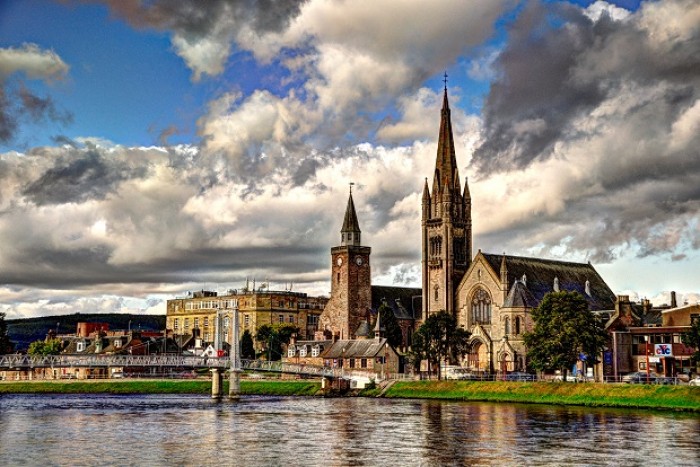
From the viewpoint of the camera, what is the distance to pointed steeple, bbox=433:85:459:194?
159m

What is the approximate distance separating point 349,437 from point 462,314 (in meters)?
86.8

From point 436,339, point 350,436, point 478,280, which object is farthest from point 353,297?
point 350,436

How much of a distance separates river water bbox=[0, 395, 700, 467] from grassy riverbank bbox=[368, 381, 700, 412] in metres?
4.08

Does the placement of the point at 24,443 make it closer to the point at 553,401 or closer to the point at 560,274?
the point at 553,401

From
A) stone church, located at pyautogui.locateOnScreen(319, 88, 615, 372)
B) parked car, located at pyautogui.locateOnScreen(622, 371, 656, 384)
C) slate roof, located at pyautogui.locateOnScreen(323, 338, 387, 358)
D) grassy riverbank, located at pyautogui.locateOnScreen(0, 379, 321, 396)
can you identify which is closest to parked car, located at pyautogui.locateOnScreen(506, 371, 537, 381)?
parked car, located at pyautogui.locateOnScreen(622, 371, 656, 384)

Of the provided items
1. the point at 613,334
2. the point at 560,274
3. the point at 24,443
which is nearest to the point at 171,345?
the point at 560,274

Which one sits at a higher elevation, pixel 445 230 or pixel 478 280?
pixel 445 230

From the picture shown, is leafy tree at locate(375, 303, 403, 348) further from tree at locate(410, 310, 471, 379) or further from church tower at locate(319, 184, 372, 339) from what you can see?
tree at locate(410, 310, 471, 379)

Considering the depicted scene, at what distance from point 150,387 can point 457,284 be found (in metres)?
51.5

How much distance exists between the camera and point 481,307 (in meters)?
148

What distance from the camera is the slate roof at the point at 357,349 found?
136750mm

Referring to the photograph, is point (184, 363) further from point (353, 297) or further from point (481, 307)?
point (353, 297)

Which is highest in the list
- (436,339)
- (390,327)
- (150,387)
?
(390,327)

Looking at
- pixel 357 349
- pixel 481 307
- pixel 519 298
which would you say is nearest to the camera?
pixel 519 298
